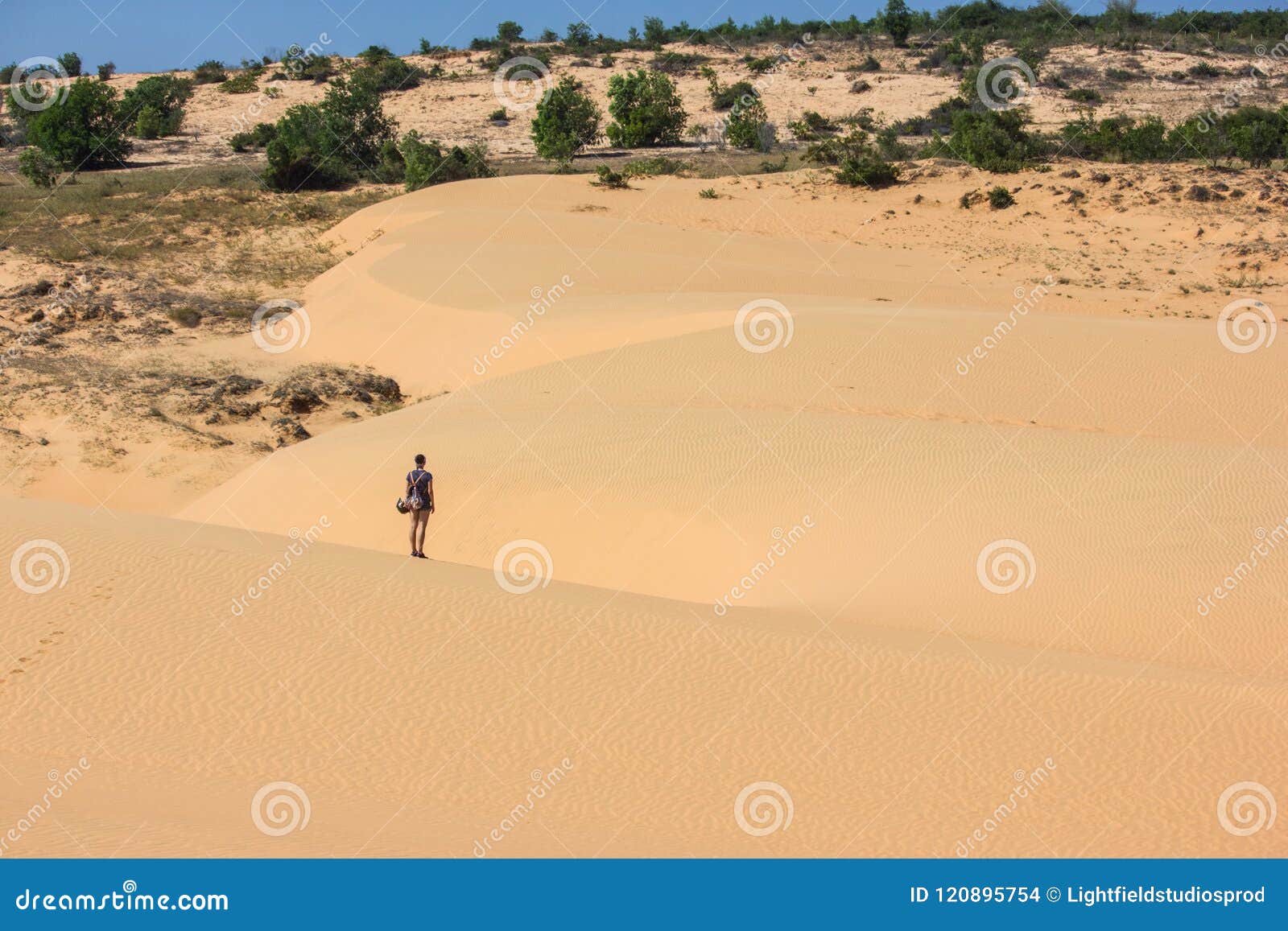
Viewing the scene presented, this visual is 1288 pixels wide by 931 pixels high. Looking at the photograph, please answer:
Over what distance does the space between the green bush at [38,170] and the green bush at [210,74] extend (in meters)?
23.4

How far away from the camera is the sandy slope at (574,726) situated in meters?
6.53

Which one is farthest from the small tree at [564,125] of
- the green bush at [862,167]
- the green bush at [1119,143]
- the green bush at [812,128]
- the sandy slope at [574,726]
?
the sandy slope at [574,726]

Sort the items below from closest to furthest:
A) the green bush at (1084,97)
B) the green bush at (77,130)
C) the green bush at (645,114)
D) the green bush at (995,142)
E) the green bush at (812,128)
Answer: the green bush at (995,142) → the green bush at (77,130) → the green bush at (645,114) → the green bush at (812,128) → the green bush at (1084,97)

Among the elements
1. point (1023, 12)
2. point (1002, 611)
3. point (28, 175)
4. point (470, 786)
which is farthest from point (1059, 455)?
point (1023, 12)

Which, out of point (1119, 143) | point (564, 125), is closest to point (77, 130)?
point (564, 125)

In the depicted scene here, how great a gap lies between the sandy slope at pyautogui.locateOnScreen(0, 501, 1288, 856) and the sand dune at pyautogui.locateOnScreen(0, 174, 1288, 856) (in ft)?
0.10

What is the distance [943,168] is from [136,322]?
23.3m

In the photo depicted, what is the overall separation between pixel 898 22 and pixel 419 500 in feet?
187

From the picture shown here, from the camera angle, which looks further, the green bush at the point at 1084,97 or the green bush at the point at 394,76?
the green bush at the point at 394,76

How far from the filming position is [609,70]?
60.3 metres

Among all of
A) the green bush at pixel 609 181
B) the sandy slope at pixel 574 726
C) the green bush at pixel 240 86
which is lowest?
the sandy slope at pixel 574 726

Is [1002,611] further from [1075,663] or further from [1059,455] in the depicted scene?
[1059,455]

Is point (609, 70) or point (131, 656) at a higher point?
point (609, 70)

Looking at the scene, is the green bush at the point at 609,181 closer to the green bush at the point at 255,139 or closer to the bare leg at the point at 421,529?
the green bush at the point at 255,139
